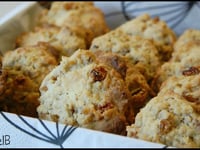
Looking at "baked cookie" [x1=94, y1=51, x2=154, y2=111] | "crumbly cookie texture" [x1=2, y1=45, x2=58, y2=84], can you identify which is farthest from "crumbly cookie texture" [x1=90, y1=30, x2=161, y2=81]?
"crumbly cookie texture" [x1=2, y1=45, x2=58, y2=84]

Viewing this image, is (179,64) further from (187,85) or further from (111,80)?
(111,80)

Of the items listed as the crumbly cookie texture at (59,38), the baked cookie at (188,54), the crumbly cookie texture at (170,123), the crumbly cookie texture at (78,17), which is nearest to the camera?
the crumbly cookie texture at (170,123)

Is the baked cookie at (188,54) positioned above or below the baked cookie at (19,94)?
above

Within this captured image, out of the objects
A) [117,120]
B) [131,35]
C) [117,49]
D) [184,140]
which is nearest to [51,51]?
[117,49]

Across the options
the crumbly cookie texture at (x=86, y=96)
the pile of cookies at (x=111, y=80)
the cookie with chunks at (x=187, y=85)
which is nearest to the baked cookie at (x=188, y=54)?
the pile of cookies at (x=111, y=80)

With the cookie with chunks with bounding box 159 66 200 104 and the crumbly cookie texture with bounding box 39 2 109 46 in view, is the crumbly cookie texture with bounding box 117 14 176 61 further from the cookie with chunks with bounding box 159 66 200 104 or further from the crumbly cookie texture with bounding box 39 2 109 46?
the cookie with chunks with bounding box 159 66 200 104

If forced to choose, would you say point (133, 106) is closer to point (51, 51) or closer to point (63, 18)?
point (51, 51)

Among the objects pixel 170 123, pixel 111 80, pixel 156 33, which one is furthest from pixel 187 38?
pixel 170 123

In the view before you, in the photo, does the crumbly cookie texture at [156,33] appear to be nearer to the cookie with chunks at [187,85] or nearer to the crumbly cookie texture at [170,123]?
the cookie with chunks at [187,85]
